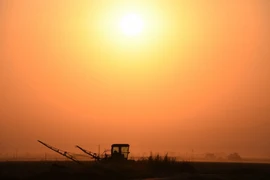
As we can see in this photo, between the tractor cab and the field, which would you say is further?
the tractor cab

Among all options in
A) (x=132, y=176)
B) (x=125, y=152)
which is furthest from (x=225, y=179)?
(x=125, y=152)

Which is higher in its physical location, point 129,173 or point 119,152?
point 119,152

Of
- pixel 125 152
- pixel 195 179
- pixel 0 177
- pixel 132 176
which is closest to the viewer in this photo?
pixel 195 179

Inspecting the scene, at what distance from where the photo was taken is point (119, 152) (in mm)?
65125

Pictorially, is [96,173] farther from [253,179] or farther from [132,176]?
[253,179]

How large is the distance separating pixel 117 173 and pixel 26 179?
405 inches

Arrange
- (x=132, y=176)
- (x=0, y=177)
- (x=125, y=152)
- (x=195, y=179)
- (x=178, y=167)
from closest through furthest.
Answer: (x=195, y=179)
(x=0, y=177)
(x=132, y=176)
(x=178, y=167)
(x=125, y=152)

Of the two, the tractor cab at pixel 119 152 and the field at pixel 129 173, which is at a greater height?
the tractor cab at pixel 119 152

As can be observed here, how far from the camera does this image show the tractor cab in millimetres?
64262

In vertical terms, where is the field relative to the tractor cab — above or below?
below

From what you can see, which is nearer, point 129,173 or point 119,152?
point 129,173

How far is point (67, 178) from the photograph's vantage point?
42.2 metres

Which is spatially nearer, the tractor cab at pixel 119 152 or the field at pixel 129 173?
the field at pixel 129 173

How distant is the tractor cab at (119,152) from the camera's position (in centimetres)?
6426
